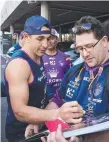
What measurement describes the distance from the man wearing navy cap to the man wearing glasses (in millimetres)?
229

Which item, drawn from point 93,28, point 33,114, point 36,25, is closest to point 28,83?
point 33,114

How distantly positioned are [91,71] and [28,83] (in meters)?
0.60

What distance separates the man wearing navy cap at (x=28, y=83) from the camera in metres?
2.36

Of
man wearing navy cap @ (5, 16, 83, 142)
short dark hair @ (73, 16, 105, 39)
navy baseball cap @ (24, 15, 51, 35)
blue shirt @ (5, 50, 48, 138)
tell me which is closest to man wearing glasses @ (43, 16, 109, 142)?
short dark hair @ (73, 16, 105, 39)

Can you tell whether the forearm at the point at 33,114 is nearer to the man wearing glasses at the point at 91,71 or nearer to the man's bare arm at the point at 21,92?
the man's bare arm at the point at 21,92

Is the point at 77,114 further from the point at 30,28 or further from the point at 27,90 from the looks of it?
the point at 30,28

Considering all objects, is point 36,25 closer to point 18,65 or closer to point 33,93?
point 18,65

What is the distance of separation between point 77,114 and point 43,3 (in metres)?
10.1

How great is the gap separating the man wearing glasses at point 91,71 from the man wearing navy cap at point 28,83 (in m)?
0.23

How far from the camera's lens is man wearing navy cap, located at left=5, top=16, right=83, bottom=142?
7.73ft

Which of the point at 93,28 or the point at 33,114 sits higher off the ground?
the point at 93,28

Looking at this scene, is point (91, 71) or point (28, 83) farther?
point (28, 83)

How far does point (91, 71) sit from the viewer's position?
224 cm

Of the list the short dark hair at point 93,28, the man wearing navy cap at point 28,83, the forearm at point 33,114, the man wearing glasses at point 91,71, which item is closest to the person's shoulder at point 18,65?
the man wearing navy cap at point 28,83
